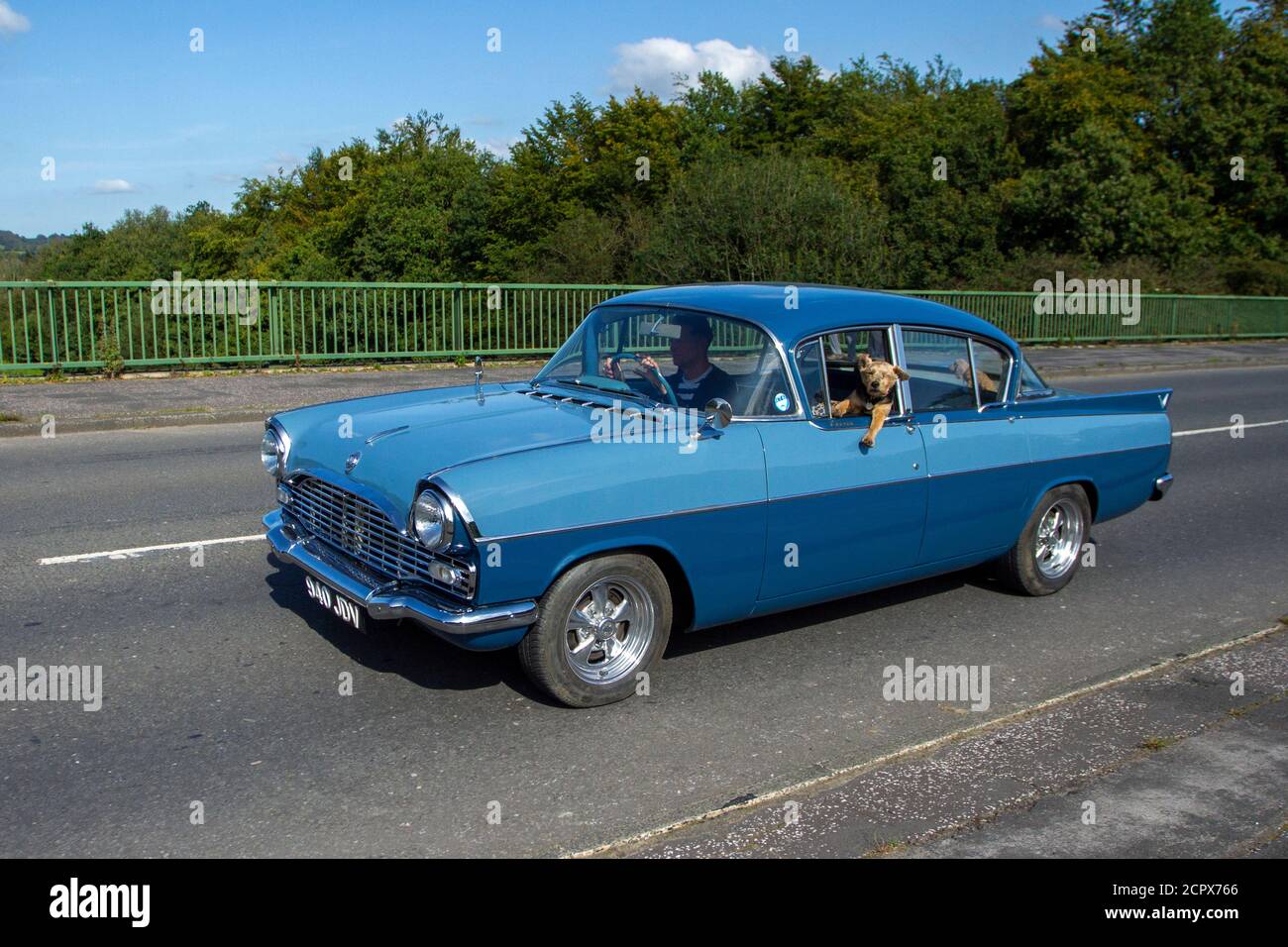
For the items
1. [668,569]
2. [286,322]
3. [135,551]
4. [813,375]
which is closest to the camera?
[668,569]

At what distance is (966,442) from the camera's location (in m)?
6.01

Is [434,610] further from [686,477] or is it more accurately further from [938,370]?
[938,370]

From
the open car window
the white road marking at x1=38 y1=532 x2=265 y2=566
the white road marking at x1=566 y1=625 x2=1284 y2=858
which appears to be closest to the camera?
the white road marking at x1=566 y1=625 x2=1284 y2=858

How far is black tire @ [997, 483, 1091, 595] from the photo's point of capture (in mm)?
6562

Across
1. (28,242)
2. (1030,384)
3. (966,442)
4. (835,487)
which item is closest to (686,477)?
(835,487)

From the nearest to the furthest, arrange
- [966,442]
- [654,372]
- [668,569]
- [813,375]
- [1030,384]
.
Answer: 1. [668,569]
2. [813,375]
3. [654,372]
4. [966,442]
5. [1030,384]

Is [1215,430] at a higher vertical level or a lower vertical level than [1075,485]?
lower

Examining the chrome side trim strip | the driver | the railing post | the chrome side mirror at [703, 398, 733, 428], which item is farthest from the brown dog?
the railing post

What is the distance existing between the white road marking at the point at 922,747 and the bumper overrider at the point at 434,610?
1.02 metres

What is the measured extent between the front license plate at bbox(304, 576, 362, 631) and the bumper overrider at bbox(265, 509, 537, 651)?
0.04 meters

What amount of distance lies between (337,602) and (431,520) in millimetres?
732

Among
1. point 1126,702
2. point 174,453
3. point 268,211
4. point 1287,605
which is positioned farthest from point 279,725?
point 268,211

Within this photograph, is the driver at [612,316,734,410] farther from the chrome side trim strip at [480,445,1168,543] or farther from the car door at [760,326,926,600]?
the chrome side trim strip at [480,445,1168,543]
